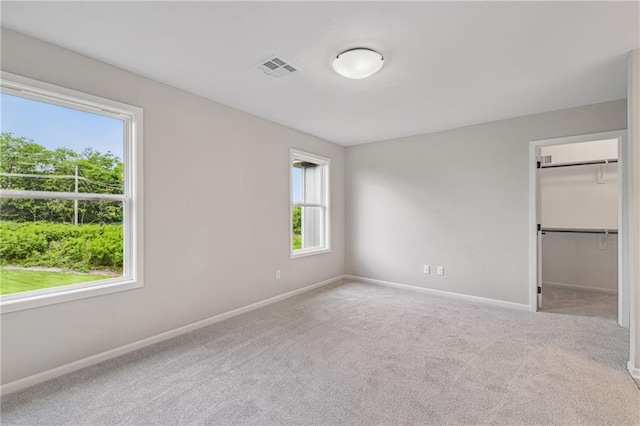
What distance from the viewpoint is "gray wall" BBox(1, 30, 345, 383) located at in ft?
7.23

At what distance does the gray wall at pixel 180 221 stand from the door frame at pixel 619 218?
3.19 metres

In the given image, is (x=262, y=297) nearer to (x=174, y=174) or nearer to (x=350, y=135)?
(x=174, y=174)

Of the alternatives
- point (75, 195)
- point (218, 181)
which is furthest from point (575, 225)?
point (75, 195)

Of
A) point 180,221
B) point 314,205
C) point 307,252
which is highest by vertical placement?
point 314,205

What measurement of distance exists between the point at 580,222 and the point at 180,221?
5974 mm

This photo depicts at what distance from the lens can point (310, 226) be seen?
208 inches

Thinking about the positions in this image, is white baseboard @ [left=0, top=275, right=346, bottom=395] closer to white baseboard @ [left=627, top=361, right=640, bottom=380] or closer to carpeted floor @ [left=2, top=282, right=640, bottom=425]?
carpeted floor @ [left=2, top=282, right=640, bottom=425]

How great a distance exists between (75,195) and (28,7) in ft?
4.28

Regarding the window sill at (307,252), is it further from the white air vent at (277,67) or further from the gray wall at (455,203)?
the white air vent at (277,67)

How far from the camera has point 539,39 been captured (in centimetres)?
217

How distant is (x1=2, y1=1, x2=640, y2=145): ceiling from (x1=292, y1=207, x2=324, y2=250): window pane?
7.13 feet

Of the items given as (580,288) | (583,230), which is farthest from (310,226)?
(580,288)

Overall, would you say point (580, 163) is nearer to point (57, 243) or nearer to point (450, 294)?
point (450, 294)

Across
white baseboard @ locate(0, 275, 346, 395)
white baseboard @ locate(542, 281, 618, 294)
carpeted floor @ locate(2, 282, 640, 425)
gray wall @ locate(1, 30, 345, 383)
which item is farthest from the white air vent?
white baseboard @ locate(542, 281, 618, 294)
